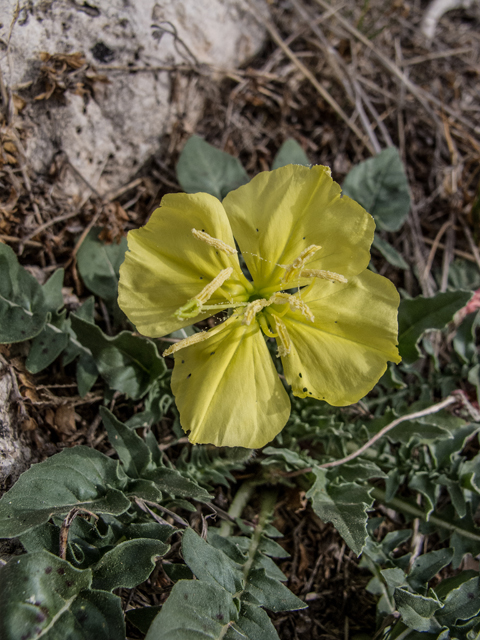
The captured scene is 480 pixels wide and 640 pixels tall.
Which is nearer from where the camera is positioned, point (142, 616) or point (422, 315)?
point (142, 616)

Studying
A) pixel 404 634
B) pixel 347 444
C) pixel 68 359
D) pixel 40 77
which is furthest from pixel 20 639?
pixel 40 77

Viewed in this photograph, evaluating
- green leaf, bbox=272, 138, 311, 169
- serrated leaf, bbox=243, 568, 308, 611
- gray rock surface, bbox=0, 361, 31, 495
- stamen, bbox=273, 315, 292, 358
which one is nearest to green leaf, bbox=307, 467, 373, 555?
serrated leaf, bbox=243, 568, 308, 611

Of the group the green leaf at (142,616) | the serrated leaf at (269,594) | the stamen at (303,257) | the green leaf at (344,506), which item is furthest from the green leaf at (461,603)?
the stamen at (303,257)

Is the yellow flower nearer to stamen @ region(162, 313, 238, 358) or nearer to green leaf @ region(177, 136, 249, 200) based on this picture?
stamen @ region(162, 313, 238, 358)

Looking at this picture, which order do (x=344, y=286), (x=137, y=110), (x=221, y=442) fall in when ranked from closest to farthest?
(x=221, y=442) → (x=344, y=286) → (x=137, y=110)

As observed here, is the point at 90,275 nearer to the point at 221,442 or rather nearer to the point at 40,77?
the point at 40,77

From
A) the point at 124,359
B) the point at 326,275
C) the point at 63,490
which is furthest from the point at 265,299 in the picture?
the point at 63,490

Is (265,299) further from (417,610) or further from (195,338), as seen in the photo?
(417,610)
